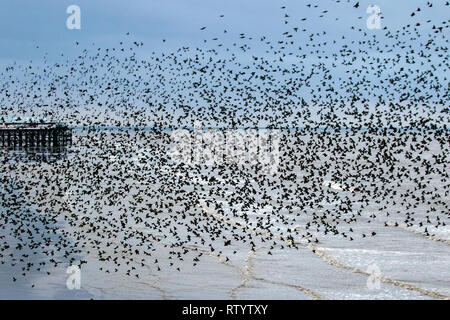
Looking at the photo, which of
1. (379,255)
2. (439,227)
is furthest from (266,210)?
(379,255)

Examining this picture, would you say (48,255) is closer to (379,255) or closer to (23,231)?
(23,231)
